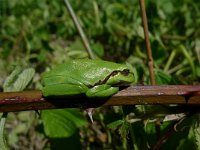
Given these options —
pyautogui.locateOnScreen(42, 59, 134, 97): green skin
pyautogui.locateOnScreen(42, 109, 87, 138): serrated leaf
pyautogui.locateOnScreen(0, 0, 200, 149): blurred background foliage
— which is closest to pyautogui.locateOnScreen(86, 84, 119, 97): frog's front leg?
pyautogui.locateOnScreen(42, 59, 134, 97): green skin

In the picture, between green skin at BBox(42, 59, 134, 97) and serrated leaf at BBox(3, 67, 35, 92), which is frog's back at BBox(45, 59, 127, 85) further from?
serrated leaf at BBox(3, 67, 35, 92)

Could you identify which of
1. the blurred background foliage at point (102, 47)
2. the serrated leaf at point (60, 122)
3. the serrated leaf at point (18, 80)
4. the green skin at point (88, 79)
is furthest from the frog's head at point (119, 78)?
the serrated leaf at point (60, 122)

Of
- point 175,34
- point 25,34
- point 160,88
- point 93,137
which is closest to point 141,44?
point 175,34

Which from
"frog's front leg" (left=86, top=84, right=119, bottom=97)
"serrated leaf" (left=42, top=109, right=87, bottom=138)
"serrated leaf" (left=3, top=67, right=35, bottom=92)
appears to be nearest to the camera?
"frog's front leg" (left=86, top=84, right=119, bottom=97)

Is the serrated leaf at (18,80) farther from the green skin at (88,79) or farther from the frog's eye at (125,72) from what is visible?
the frog's eye at (125,72)

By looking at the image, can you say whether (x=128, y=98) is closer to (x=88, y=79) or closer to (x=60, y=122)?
(x=88, y=79)

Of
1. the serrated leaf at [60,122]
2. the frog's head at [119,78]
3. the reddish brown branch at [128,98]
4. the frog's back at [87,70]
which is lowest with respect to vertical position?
the serrated leaf at [60,122]

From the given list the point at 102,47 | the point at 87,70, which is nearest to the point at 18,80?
the point at 87,70
